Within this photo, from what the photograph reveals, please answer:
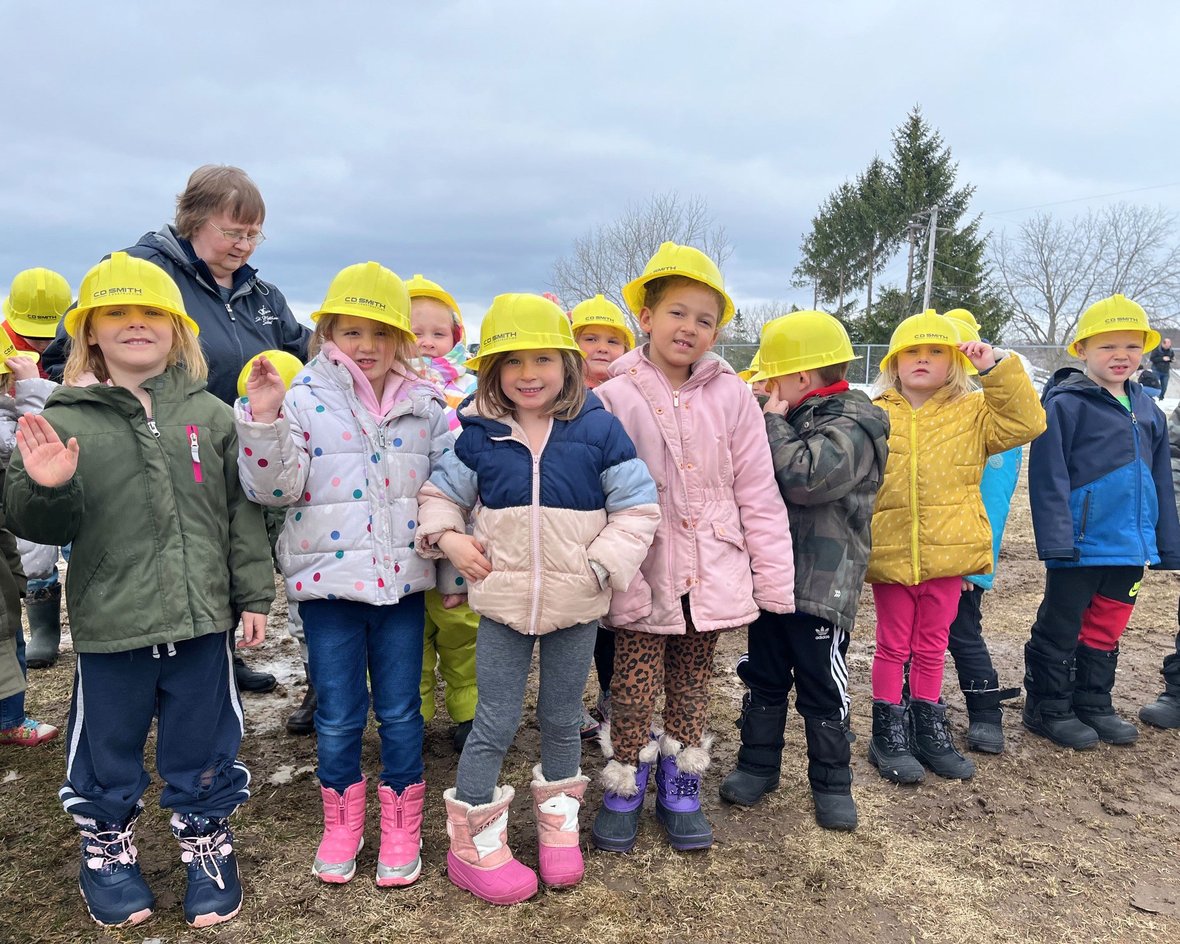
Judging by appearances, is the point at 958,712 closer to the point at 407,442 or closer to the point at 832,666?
the point at 832,666

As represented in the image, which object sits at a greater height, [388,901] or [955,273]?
[955,273]

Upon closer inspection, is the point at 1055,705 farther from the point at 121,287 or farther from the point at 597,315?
the point at 121,287

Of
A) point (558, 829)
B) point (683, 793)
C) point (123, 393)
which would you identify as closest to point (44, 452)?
point (123, 393)

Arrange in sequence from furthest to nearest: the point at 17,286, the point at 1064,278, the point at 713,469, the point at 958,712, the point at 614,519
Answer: the point at 1064,278 → the point at 17,286 → the point at 958,712 → the point at 713,469 → the point at 614,519

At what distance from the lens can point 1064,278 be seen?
4016 cm

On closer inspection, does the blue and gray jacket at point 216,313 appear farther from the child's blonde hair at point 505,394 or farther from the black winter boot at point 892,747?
the black winter boot at point 892,747

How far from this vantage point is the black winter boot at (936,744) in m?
3.56

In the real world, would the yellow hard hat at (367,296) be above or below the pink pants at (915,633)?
above

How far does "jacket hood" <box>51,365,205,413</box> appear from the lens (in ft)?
7.57

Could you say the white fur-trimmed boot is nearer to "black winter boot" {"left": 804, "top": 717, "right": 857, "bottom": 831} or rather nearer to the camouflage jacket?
"black winter boot" {"left": 804, "top": 717, "right": 857, "bottom": 831}

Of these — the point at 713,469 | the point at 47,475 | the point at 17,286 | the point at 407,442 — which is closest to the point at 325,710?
the point at 407,442

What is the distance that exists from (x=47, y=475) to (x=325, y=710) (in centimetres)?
111

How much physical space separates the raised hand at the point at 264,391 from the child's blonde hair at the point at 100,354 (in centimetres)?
35

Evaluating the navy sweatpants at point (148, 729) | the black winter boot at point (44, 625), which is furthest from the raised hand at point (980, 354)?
the black winter boot at point (44, 625)
